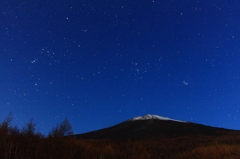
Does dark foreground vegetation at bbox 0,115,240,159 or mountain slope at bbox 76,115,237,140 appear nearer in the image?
dark foreground vegetation at bbox 0,115,240,159

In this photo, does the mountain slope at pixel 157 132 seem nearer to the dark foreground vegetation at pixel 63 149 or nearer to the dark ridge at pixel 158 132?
the dark ridge at pixel 158 132

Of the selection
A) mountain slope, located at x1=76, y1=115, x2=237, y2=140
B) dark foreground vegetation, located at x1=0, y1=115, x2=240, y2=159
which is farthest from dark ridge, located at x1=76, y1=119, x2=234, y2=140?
dark foreground vegetation, located at x1=0, y1=115, x2=240, y2=159

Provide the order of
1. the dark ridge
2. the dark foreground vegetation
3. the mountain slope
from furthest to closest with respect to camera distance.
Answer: the mountain slope
the dark ridge
the dark foreground vegetation

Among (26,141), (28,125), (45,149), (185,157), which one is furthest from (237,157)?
(28,125)

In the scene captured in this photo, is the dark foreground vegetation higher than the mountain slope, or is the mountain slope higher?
the mountain slope

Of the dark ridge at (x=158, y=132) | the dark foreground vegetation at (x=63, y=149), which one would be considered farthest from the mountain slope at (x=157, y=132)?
the dark foreground vegetation at (x=63, y=149)

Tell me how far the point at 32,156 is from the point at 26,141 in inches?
107

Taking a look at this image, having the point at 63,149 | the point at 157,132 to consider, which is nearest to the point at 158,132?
the point at 157,132

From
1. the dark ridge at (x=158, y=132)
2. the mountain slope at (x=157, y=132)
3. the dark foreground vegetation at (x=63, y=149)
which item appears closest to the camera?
the dark foreground vegetation at (x=63, y=149)

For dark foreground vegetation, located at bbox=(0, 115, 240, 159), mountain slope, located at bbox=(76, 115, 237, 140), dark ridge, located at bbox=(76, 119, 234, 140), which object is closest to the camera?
dark foreground vegetation, located at bbox=(0, 115, 240, 159)

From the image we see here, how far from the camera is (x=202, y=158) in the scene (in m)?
10.7

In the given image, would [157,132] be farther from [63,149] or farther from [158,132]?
[63,149]

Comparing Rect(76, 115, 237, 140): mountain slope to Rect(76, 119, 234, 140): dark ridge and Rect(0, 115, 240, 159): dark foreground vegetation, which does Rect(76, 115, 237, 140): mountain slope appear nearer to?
Rect(76, 119, 234, 140): dark ridge

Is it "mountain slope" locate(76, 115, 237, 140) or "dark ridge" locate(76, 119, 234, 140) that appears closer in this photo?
"dark ridge" locate(76, 119, 234, 140)
